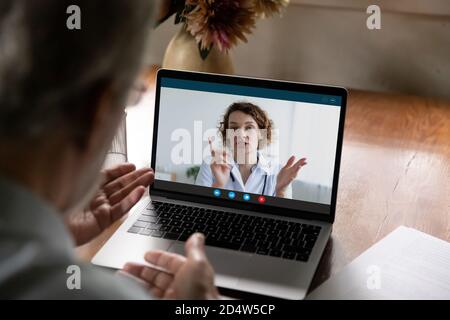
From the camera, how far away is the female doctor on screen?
3.79 ft

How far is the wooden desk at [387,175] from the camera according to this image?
114 cm

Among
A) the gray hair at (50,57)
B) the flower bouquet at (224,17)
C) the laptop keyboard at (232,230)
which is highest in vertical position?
the flower bouquet at (224,17)

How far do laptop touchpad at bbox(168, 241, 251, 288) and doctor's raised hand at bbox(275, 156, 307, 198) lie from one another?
0.51 feet

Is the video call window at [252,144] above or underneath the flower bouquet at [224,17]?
underneath

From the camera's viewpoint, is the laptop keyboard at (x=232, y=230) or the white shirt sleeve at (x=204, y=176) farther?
the white shirt sleeve at (x=204, y=176)

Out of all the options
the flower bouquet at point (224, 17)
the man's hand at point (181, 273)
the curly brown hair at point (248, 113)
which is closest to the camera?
the man's hand at point (181, 273)

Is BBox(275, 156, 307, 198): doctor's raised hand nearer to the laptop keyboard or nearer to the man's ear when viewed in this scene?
the laptop keyboard

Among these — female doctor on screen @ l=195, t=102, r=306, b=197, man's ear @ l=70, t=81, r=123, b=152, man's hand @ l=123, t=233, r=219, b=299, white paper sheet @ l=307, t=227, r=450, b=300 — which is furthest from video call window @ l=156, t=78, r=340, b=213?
man's ear @ l=70, t=81, r=123, b=152

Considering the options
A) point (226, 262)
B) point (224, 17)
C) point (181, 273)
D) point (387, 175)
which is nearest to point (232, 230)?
point (226, 262)

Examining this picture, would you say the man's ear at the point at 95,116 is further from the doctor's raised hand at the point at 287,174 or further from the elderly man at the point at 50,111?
the doctor's raised hand at the point at 287,174

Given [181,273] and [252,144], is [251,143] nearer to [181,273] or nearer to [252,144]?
[252,144]

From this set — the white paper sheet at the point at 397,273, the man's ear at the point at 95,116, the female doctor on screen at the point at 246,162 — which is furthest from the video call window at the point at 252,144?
the man's ear at the point at 95,116

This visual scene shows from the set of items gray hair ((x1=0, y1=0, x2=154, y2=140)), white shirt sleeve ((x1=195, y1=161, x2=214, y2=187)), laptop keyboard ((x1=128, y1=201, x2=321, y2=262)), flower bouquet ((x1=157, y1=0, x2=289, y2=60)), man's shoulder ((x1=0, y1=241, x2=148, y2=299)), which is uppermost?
flower bouquet ((x1=157, y1=0, x2=289, y2=60))
